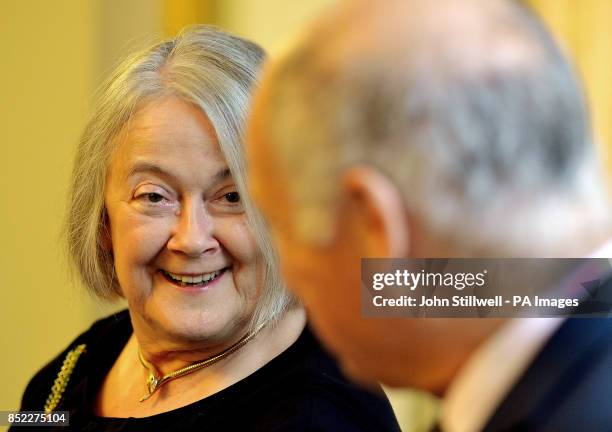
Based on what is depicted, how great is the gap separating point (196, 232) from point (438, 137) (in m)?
0.66

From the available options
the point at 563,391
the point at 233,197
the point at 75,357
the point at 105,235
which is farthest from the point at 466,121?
the point at 75,357

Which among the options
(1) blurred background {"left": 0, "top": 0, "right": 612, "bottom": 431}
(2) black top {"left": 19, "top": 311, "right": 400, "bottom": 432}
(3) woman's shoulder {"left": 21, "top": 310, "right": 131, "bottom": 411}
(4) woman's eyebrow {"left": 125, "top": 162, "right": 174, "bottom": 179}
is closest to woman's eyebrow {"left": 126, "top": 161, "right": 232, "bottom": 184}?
(4) woman's eyebrow {"left": 125, "top": 162, "right": 174, "bottom": 179}

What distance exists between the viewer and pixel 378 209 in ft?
2.09

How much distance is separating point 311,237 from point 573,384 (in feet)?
0.73

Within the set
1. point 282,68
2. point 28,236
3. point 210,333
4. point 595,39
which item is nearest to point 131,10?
point 28,236

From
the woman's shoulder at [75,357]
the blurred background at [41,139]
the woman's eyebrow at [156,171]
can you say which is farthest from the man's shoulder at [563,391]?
the blurred background at [41,139]

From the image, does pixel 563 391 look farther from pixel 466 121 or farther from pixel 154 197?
pixel 154 197

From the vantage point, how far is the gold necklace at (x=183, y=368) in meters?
1.31

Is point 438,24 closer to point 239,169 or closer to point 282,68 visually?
point 282,68

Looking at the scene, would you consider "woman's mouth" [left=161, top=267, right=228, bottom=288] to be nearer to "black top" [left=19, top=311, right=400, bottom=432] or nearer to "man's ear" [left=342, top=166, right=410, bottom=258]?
"black top" [left=19, top=311, right=400, bottom=432]

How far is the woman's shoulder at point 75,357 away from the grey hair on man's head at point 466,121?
3.32ft

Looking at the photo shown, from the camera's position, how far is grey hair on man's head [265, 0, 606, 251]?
630 mm

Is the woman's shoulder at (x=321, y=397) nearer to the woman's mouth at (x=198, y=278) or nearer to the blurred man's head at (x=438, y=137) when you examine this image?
the woman's mouth at (x=198, y=278)

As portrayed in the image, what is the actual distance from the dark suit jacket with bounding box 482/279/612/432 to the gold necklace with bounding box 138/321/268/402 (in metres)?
0.67
